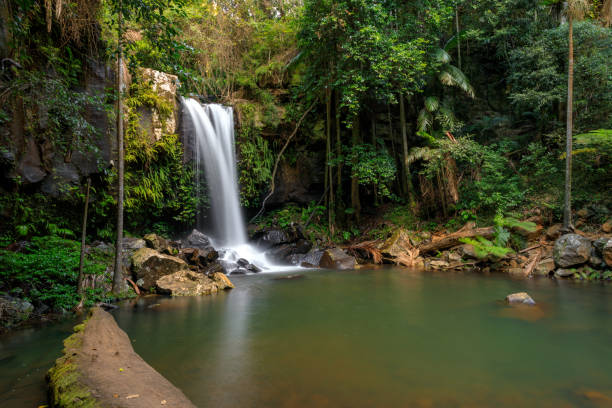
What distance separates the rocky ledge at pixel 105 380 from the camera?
1.99m

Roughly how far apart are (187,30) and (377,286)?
478 inches

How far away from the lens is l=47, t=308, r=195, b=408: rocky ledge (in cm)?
199

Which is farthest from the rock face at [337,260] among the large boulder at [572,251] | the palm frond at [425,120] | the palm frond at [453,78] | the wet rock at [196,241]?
the palm frond at [453,78]

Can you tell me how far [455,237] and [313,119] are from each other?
25.6 ft

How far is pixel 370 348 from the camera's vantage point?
363 cm

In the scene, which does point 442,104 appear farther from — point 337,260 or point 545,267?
point 337,260

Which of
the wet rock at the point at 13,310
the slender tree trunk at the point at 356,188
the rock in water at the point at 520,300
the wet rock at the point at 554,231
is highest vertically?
→ the slender tree trunk at the point at 356,188

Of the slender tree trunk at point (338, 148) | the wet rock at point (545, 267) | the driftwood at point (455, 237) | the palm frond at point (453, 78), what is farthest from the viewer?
the slender tree trunk at point (338, 148)

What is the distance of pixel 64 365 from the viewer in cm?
256

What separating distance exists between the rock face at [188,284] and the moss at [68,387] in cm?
405

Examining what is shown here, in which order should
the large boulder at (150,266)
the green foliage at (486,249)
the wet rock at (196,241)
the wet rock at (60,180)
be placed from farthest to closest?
the wet rock at (196,241) < the green foliage at (486,249) < the wet rock at (60,180) < the large boulder at (150,266)

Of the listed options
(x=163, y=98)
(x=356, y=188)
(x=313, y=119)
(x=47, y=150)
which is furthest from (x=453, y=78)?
(x=47, y=150)

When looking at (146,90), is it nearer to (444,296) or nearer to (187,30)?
(187,30)

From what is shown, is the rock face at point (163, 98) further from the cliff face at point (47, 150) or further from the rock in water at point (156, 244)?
the rock in water at point (156, 244)
